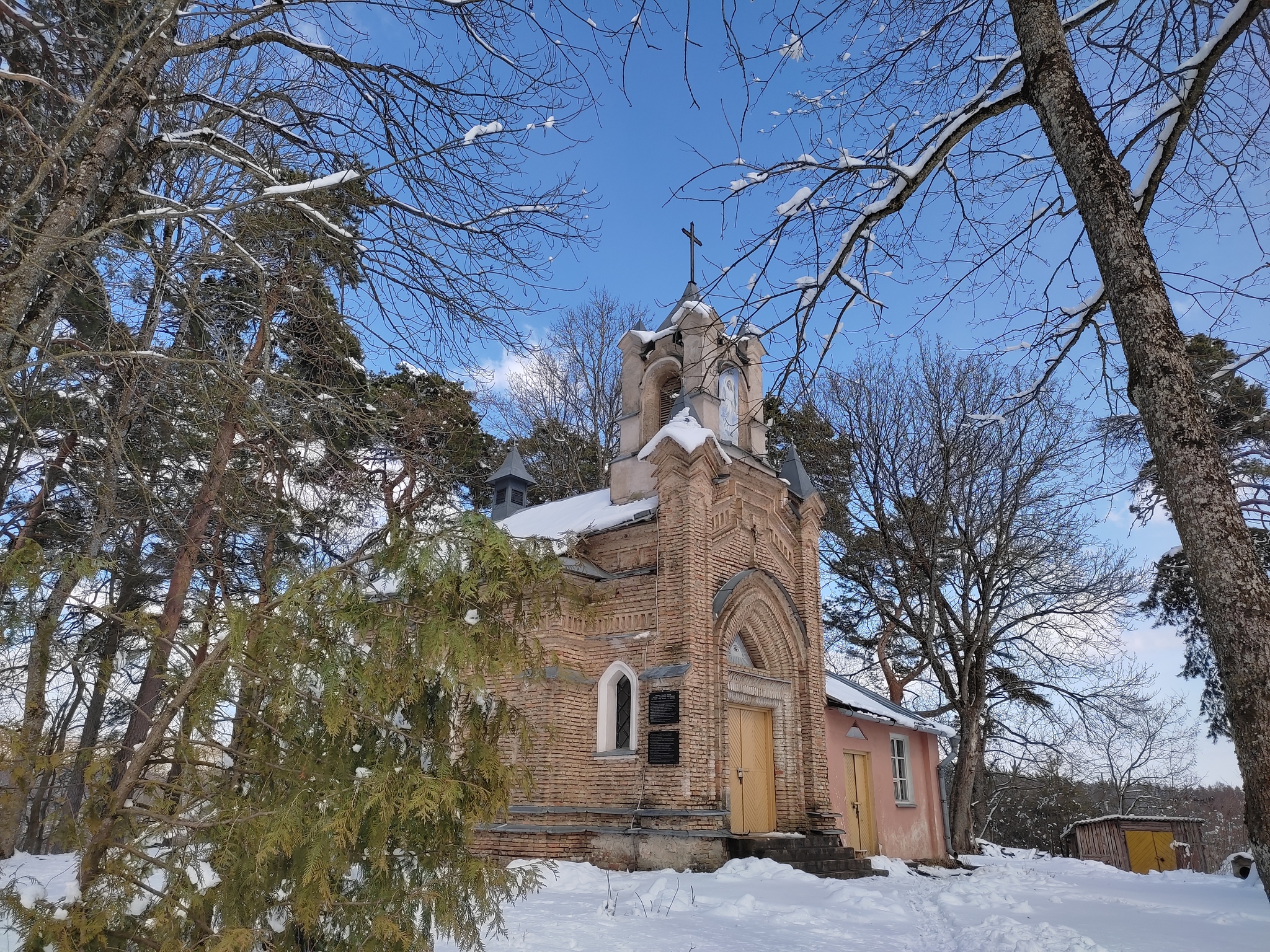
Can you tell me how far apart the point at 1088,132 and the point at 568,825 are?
38.0 ft

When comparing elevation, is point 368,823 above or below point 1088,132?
below

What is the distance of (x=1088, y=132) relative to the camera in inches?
190

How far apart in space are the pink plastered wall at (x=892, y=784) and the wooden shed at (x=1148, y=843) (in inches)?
172

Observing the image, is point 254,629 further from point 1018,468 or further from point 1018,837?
point 1018,837

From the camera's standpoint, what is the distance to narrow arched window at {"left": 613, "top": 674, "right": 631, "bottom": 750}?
13711 mm

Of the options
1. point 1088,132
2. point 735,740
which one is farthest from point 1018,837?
point 1088,132

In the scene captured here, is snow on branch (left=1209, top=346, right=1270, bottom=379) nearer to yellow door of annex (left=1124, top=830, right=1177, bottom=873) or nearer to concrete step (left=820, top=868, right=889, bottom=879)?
concrete step (left=820, top=868, right=889, bottom=879)

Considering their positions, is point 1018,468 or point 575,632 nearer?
point 575,632

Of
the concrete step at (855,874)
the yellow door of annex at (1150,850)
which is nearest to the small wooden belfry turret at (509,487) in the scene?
the concrete step at (855,874)

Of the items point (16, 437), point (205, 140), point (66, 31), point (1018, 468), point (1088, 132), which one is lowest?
point (1088, 132)

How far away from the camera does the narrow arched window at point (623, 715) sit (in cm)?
1371

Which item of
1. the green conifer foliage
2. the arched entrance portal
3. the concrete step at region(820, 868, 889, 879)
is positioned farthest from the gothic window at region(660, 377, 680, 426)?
the green conifer foliage

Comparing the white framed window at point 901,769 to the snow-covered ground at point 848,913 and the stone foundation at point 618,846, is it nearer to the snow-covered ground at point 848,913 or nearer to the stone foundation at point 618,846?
the snow-covered ground at point 848,913

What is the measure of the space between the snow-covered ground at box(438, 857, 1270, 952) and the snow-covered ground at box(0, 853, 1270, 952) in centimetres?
3
